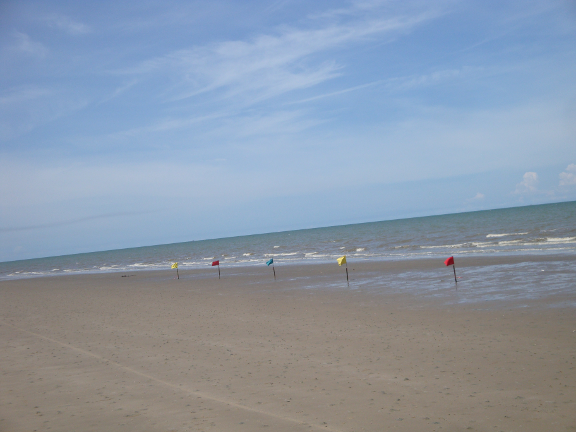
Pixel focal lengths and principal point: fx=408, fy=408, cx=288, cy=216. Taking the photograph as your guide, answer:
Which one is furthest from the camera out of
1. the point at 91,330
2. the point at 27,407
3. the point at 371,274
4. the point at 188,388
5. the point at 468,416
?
the point at 371,274

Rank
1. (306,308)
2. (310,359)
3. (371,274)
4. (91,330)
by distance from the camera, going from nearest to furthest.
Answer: (310,359) < (91,330) < (306,308) < (371,274)

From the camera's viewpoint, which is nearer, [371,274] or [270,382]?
[270,382]

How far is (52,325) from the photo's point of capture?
45.0 ft

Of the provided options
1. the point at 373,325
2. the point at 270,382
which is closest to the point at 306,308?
the point at 373,325

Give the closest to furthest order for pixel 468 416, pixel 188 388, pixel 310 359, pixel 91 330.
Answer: pixel 468 416
pixel 188 388
pixel 310 359
pixel 91 330

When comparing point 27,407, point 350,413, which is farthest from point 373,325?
point 27,407

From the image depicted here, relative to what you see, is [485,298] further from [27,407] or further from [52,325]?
[52,325]

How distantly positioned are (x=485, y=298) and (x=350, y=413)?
8607 millimetres

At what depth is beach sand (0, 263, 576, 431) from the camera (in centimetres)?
553

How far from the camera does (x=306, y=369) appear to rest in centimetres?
748

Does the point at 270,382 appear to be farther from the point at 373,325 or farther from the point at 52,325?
the point at 52,325

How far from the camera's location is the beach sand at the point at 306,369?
5527mm

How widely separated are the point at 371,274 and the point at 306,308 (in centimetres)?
825

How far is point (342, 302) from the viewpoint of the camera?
14.1 m
